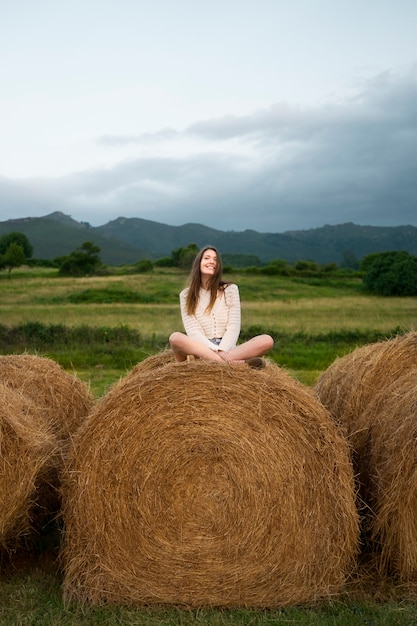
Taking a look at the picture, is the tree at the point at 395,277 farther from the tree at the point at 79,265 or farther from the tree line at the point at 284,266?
the tree at the point at 79,265

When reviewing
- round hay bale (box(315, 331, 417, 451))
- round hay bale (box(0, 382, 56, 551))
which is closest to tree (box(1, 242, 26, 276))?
round hay bale (box(315, 331, 417, 451))

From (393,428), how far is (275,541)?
111 centimetres

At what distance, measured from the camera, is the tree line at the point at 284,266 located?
44719mm

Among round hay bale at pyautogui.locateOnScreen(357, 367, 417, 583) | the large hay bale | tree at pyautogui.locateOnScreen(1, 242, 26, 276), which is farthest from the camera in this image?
tree at pyautogui.locateOnScreen(1, 242, 26, 276)

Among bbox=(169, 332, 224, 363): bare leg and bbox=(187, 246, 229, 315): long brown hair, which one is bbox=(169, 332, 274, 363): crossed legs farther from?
bbox=(187, 246, 229, 315): long brown hair

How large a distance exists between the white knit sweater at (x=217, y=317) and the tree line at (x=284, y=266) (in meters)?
21.4

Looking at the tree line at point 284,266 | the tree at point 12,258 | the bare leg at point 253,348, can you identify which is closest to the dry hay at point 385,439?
the bare leg at point 253,348

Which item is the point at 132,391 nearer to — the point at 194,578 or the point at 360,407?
the point at 194,578

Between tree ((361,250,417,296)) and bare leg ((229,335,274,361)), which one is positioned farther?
tree ((361,250,417,296))

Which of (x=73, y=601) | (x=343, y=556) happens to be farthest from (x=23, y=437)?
(x=343, y=556)

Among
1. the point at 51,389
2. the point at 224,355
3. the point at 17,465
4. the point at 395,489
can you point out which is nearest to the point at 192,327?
the point at 224,355

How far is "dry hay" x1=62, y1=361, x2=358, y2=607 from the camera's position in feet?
15.4

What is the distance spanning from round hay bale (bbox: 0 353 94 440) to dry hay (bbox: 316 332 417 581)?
220cm

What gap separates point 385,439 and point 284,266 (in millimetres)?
55143
